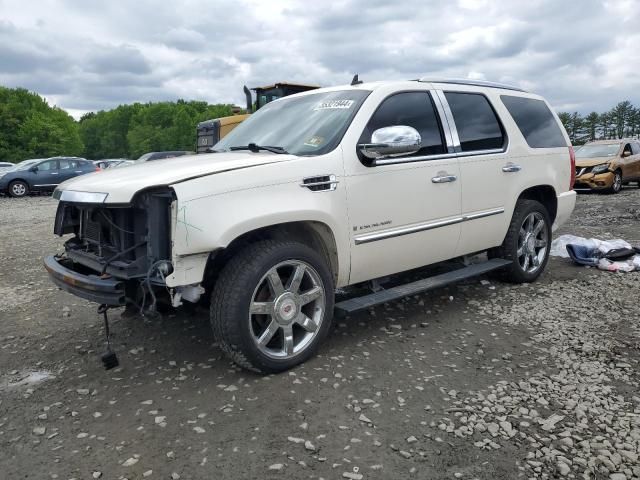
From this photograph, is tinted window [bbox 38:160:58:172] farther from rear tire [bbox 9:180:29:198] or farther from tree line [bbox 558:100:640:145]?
tree line [bbox 558:100:640:145]

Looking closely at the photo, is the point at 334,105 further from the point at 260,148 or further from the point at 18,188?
the point at 18,188

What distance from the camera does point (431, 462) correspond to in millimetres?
2463

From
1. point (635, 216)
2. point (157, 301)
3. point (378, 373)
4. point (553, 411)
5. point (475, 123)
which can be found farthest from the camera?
point (635, 216)

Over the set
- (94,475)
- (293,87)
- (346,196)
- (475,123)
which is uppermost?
(293,87)

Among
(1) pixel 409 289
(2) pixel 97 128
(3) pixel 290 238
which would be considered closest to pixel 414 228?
(1) pixel 409 289

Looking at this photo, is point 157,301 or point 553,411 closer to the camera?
point 553,411

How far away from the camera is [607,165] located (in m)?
14.2

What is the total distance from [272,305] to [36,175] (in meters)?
19.9

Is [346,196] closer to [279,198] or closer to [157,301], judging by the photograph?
[279,198]

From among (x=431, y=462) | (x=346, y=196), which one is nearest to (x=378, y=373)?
(x=431, y=462)

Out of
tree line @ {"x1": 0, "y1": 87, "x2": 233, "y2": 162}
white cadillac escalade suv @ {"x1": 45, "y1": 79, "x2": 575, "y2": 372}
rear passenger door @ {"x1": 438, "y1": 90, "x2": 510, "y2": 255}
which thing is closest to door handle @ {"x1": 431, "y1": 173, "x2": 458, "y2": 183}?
white cadillac escalade suv @ {"x1": 45, "y1": 79, "x2": 575, "y2": 372}

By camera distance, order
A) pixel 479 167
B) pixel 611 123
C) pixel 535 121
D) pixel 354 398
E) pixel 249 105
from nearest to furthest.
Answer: pixel 354 398
pixel 479 167
pixel 535 121
pixel 249 105
pixel 611 123

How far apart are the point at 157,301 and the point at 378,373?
4.82ft

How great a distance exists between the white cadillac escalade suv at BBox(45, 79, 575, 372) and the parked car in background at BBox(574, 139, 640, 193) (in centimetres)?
1049
